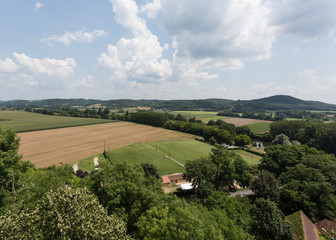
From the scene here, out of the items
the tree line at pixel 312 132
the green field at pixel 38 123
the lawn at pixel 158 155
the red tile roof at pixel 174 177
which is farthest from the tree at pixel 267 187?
the green field at pixel 38 123

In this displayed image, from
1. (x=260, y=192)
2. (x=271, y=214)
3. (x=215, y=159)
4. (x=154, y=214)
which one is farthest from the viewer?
(x=215, y=159)

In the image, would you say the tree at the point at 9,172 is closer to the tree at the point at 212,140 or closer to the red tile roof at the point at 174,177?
the red tile roof at the point at 174,177

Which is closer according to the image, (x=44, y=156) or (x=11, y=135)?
(x=11, y=135)

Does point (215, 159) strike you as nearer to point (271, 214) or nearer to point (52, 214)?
point (271, 214)

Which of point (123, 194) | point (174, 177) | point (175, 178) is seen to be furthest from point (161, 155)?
point (123, 194)

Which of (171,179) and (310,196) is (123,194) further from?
(310,196)

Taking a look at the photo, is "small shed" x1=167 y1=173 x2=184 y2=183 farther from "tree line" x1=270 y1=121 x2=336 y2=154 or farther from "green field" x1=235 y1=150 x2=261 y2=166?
"tree line" x1=270 y1=121 x2=336 y2=154

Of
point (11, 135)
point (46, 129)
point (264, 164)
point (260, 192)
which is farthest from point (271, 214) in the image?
point (46, 129)
